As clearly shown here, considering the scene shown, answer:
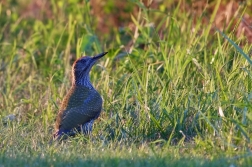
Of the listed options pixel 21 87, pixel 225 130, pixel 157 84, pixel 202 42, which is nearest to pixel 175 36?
pixel 202 42

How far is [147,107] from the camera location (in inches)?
314

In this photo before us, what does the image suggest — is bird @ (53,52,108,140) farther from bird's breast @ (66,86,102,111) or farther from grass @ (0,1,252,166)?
grass @ (0,1,252,166)

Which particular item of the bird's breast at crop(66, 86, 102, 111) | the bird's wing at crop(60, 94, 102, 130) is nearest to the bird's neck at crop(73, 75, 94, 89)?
the bird's breast at crop(66, 86, 102, 111)

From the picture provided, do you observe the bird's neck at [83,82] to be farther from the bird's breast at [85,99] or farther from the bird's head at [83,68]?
the bird's breast at [85,99]

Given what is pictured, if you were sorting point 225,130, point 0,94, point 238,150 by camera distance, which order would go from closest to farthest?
point 238,150, point 225,130, point 0,94

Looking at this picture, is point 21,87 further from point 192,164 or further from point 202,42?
point 192,164

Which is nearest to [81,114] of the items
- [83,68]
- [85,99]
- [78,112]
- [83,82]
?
[78,112]

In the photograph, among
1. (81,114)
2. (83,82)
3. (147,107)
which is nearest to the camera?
(147,107)

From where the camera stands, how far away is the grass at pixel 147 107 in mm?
6691

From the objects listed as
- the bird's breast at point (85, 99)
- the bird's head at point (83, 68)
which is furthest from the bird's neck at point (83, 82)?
the bird's breast at point (85, 99)

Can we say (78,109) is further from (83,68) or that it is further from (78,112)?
(83,68)

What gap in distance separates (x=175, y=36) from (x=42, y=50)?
2705mm

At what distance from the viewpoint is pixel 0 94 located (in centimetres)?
999

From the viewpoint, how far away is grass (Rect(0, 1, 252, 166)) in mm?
6691
